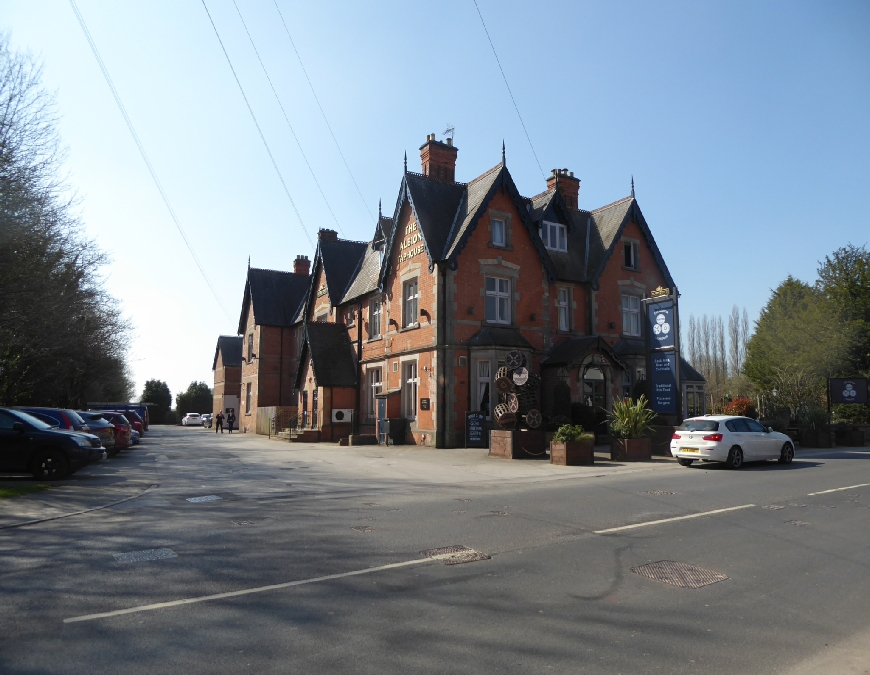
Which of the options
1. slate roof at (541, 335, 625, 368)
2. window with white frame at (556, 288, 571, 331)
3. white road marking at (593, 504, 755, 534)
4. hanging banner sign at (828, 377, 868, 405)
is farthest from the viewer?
hanging banner sign at (828, 377, 868, 405)

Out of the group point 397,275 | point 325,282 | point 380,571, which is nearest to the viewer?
point 380,571

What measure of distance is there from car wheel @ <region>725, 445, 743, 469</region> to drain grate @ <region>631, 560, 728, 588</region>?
1180 centimetres

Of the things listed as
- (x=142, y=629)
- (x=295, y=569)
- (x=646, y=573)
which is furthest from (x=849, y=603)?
(x=142, y=629)

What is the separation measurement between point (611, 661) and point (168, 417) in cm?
9063

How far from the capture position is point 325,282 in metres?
37.9

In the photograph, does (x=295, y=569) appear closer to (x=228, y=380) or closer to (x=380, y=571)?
(x=380, y=571)

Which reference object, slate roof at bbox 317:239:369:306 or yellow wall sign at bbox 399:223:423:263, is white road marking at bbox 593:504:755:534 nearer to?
yellow wall sign at bbox 399:223:423:263

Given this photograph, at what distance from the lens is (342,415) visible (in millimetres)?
31781

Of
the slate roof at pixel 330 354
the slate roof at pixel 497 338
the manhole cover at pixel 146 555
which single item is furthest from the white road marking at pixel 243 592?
the slate roof at pixel 330 354

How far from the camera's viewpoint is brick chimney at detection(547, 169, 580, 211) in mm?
34031

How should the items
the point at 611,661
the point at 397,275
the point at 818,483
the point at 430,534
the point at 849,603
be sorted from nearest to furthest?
the point at 611,661 → the point at 849,603 → the point at 430,534 → the point at 818,483 → the point at 397,275

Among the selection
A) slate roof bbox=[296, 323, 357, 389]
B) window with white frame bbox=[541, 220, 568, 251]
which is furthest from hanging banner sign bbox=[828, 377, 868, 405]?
slate roof bbox=[296, 323, 357, 389]

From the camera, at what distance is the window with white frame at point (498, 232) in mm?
27031

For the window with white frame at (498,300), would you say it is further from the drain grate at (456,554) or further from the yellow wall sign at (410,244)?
the drain grate at (456,554)
